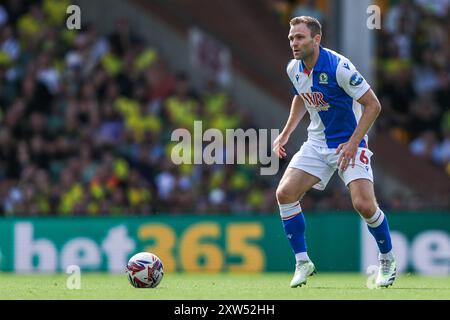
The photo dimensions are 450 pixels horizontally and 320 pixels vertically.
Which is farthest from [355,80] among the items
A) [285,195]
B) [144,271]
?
[144,271]

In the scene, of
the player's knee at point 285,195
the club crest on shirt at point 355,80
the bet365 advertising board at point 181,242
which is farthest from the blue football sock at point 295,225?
the bet365 advertising board at point 181,242

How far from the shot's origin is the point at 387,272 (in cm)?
1083

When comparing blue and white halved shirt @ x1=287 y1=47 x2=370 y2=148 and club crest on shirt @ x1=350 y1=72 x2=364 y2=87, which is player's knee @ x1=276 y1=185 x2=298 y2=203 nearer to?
blue and white halved shirt @ x1=287 y1=47 x2=370 y2=148

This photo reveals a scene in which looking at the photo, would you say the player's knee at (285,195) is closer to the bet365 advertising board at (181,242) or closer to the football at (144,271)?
the football at (144,271)

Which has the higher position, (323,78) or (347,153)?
(323,78)

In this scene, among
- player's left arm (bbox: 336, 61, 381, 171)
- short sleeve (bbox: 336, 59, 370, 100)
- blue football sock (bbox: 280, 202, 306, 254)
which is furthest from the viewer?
blue football sock (bbox: 280, 202, 306, 254)

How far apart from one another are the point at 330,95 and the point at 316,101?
0.51 feet

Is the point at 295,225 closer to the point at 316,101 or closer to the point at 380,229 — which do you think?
the point at 380,229

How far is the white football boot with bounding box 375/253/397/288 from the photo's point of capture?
35.4 feet

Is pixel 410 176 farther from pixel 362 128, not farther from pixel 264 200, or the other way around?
pixel 362 128

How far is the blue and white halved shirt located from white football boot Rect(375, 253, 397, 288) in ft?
3.47

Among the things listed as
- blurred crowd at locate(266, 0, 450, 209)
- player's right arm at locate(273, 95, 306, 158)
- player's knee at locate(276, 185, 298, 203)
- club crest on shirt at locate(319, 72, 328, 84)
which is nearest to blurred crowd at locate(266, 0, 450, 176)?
blurred crowd at locate(266, 0, 450, 209)
